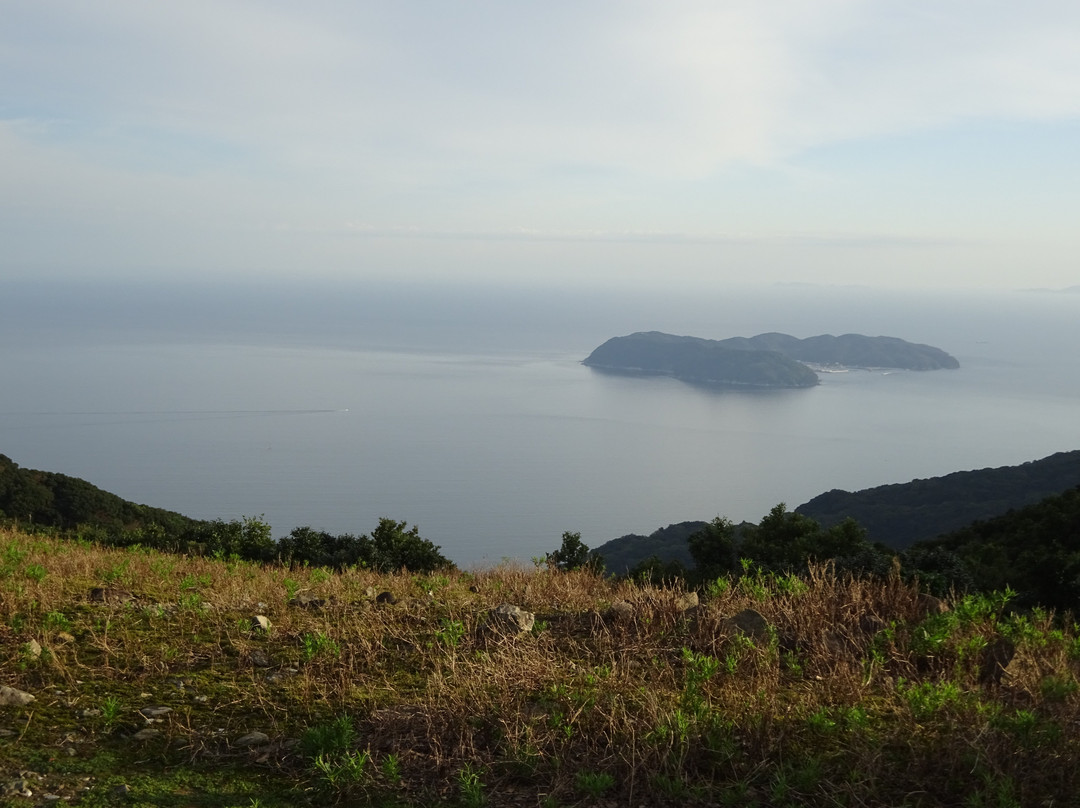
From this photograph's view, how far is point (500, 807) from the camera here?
3.85 m

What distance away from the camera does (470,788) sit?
388 cm

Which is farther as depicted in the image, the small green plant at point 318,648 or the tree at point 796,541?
the tree at point 796,541

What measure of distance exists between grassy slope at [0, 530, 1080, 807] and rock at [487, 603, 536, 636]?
4.4 inches

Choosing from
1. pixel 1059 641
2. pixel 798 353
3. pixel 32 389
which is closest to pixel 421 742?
pixel 1059 641

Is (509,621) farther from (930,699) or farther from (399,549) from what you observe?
(399,549)

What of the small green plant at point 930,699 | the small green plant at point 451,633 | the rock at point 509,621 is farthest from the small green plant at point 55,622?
the small green plant at point 930,699

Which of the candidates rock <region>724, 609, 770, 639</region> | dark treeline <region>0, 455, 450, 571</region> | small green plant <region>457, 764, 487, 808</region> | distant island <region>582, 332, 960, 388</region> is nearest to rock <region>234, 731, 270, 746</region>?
small green plant <region>457, 764, 487, 808</region>

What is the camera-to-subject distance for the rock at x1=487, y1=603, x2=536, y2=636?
5.95 metres

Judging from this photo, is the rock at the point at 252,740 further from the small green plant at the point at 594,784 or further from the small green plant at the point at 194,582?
the small green plant at the point at 194,582

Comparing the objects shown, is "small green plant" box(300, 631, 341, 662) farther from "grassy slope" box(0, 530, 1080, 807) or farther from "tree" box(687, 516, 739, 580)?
"tree" box(687, 516, 739, 580)

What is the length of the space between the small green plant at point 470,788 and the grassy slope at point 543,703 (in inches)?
0.7

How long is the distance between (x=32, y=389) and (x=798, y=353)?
526 ft

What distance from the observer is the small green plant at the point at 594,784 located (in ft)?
12.7

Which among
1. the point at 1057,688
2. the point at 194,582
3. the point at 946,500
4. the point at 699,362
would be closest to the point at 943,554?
the point at 1057,688
